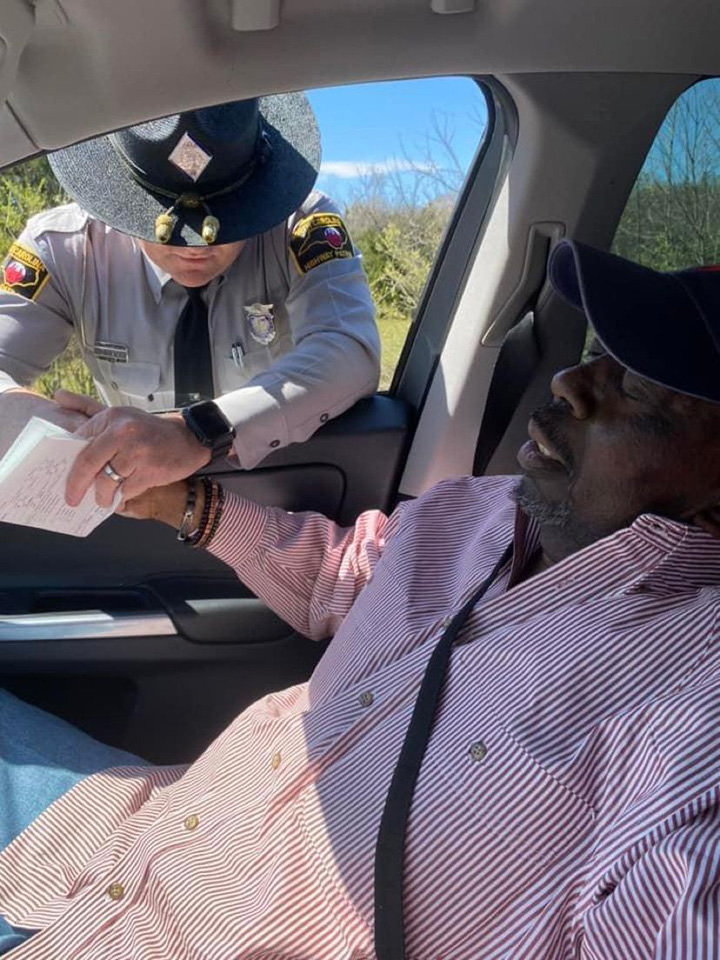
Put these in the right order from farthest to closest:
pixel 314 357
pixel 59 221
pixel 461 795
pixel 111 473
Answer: pixel 59 221, pixel 314 357, pixel 111 473, pixel 461 795

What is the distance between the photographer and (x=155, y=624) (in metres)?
2.18

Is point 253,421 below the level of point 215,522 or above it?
above

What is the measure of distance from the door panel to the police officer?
145 mm

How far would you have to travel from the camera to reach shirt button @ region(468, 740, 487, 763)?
1317mm

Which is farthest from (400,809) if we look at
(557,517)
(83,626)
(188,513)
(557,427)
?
(83,626)

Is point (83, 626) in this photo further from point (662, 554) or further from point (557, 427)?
point (662, 554)

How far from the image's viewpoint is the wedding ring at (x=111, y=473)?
68.6 inches

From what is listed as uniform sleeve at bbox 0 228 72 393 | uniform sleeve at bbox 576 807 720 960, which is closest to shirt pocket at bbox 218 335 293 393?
uniform sleeve at bbox 0 228 72 393

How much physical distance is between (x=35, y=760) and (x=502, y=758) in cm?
90

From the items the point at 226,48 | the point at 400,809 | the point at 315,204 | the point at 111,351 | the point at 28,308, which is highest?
the point at 226,48

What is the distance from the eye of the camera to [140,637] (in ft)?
7.10

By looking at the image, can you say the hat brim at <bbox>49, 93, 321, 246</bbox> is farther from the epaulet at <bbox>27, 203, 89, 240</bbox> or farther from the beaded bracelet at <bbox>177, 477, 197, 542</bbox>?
the beaded bracelet at <bbox>177, 477, 197, 542</bbox>

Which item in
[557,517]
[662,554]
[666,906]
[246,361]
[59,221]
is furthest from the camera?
[246,361]

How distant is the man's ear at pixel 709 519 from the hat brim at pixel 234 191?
3.35 ft
